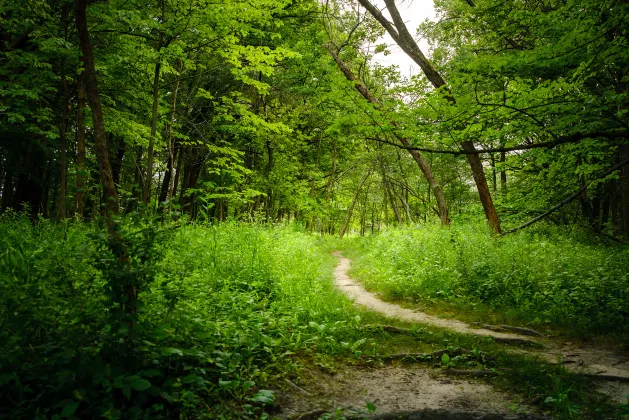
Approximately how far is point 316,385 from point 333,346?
0.95 metres

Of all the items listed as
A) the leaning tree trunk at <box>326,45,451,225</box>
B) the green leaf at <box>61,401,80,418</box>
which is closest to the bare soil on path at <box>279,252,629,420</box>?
the green leaf at <box>61,401,80,418</box>

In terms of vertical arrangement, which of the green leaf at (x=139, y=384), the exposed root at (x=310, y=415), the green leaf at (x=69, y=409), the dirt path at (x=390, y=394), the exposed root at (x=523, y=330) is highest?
the green leaf at (x=139, y=384)

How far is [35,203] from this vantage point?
14297mm

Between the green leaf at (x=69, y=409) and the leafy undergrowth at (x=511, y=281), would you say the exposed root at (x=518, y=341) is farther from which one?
the green leaf at (x=69, y=409)

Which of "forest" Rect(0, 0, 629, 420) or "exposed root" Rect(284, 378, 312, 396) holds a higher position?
"forest" Rect(0, 0, 629, 420)

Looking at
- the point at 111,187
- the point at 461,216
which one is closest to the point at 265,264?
the point at 111,187

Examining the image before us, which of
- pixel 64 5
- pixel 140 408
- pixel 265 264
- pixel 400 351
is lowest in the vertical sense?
pixel 400 351

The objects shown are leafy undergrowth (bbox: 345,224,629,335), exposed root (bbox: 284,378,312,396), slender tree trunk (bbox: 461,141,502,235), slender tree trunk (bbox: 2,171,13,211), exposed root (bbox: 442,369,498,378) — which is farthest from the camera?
slender tree trunk (bbox: 2,171,13,211)

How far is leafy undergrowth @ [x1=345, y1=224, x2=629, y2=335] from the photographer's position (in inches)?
236

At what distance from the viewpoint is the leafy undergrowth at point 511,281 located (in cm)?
599

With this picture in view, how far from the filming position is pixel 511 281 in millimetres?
7344

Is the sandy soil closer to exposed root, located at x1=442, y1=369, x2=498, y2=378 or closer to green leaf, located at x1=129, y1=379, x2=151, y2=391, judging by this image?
exposed root, located at x1=442, y1=369, x2=498, y2=378

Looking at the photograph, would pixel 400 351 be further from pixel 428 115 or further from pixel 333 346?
pixel 428 115

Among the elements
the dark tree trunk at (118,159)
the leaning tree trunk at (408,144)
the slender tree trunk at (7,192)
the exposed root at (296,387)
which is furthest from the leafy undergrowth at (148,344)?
the slender tree trunk at (7,192)
